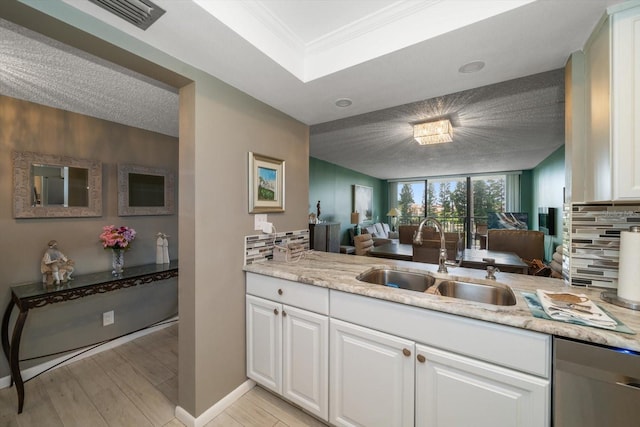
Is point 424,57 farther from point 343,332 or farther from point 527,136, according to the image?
point 527,136

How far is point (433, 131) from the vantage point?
2.85 meters

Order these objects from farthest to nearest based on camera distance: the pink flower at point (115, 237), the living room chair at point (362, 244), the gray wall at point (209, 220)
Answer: the living room chair at point (362, 244), the pink flower at point (115, 237), the gray wall at point (209, 220)

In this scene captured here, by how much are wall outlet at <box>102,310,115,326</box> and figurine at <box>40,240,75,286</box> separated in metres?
0.50

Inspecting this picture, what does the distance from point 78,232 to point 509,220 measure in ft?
26.8

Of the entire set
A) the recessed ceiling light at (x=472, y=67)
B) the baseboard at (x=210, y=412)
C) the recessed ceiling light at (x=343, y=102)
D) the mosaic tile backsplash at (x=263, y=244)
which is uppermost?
the recessed ceiling light at (x=343, y=102)

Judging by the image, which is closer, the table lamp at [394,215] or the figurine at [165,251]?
the figurine at [165,251]

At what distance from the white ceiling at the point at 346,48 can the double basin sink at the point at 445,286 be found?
4.07ft

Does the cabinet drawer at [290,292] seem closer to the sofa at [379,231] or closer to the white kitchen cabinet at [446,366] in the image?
the white kitchen cabinet at [446,366]

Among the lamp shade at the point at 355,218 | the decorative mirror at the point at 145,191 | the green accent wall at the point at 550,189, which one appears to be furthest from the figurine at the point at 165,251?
the green accent wall at the point at 550,189

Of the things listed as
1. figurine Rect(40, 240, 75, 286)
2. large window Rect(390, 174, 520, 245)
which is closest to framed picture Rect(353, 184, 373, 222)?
large window Rect(390, 174, 520, 245)

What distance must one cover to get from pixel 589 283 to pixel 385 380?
1175 millimetres

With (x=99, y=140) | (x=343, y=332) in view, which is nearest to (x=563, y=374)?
(x=343, y=332)

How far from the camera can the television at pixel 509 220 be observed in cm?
612

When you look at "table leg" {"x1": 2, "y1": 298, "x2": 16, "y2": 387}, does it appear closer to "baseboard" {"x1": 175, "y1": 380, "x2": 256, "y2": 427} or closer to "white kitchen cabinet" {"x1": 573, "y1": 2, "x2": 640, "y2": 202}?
"baseboard" {"x1": 175, "y1": 380, "x2": 256, "y2": 427}
